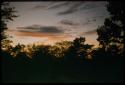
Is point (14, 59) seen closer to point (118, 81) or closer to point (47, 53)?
point (47, 53)

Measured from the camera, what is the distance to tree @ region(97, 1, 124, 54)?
9008 mm

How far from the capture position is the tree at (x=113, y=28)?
901 cm

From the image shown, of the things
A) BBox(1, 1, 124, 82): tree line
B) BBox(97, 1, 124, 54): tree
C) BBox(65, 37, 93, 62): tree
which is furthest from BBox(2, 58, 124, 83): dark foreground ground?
BBox(97, 1, 124, 54): tree

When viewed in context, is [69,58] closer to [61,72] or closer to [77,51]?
[77,51]

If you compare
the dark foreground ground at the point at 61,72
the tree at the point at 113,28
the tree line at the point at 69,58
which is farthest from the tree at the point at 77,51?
the tree at the point at 113,28

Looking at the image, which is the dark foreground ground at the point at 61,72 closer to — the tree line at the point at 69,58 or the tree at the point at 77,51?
the tree line at the point at 69,58

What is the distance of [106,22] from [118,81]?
1509 mm

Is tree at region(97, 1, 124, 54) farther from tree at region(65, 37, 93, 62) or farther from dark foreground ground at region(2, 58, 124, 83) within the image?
dark foreground ground at region(2, 58, 124, 83)

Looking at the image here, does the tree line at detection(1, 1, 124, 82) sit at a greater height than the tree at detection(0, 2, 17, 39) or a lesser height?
lesser

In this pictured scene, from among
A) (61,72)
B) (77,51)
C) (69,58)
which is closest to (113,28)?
(77,51)

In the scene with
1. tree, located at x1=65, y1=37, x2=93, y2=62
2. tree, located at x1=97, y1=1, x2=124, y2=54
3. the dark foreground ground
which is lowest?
the dark foreground ground

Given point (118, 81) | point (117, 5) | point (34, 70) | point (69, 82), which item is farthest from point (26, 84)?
point (117, 5)

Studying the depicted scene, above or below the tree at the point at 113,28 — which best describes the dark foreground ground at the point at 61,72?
below

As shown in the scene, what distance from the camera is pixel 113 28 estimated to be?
9133 mm
